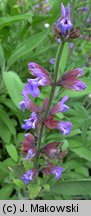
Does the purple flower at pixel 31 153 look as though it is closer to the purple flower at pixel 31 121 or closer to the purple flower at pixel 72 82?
the purple flower at pixel 31 121

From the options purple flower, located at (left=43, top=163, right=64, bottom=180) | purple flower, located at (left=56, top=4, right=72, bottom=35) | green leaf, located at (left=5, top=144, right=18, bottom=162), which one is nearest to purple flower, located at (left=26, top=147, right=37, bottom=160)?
purple flower, located at (left=43, top=163, right=64, bottom=180)

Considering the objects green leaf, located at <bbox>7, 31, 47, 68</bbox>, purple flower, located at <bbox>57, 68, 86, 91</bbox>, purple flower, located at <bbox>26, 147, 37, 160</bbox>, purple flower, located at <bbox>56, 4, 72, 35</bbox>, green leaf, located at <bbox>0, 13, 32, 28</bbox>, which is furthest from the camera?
green leaf, located at <bbox>7, 31, 47, 68</bbox>

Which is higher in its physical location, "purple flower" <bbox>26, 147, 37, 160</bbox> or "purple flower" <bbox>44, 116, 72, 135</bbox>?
"purple flower" <bbox>44, 116, 72, 135</bbox>

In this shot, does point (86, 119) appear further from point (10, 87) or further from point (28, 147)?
point (28, 147)

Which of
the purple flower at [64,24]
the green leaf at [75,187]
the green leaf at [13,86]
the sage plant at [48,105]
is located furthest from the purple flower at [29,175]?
the purple flower at [64,24]

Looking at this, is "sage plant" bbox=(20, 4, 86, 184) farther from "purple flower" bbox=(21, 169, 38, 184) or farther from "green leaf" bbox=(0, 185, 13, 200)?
"green leaf" bbox=(0, 185, 13, 200)

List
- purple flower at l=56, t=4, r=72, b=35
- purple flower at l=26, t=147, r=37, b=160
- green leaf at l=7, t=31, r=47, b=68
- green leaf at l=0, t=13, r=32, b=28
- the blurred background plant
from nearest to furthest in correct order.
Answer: purple flower at l=56, t=4, r=72, b=35 < purple flower at l=26, t=147, r=37, b=160 < the blurred background plant < green leaf at l=0, t=13, r=32, b=28 < green leaf at l=7, t=31, r=47, b=68
